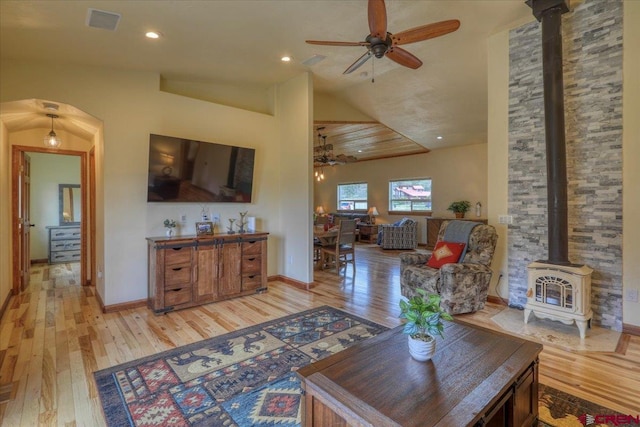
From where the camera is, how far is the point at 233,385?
7.55ft

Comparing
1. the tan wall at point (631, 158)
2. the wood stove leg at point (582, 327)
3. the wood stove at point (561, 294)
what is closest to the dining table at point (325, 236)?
the wood stove at point (561, 294)

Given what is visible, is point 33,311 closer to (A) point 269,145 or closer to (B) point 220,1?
(A) point 269,145

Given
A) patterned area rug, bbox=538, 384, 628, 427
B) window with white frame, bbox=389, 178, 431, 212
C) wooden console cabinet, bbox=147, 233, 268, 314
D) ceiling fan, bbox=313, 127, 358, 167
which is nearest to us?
patterned area rug, bbox=538, 384, 628, 427

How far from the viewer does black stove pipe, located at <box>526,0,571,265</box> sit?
3.26m

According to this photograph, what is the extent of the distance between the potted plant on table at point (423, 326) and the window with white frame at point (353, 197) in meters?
9.86

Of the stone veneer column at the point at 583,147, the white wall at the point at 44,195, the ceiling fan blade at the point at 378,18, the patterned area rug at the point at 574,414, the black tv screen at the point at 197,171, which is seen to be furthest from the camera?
the white wall at the point at 44,195

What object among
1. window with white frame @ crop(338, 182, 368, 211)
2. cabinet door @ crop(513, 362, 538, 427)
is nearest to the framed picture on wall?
cabinet door @ crop(513, 362, 538, 427)

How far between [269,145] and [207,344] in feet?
11.0

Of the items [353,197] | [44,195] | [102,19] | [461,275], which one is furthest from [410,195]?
[44,195]

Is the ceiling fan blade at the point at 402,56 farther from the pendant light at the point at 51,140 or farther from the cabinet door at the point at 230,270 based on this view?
the pendant light at the point at 51,140

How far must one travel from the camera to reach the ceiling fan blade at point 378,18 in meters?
2.31

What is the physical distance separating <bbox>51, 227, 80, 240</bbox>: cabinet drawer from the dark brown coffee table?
763 centimetres

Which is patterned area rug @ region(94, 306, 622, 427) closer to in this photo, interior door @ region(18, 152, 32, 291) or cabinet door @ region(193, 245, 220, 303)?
cabinet door @ region(193, 245, 220, 303)

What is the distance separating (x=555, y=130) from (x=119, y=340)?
16.0ft
